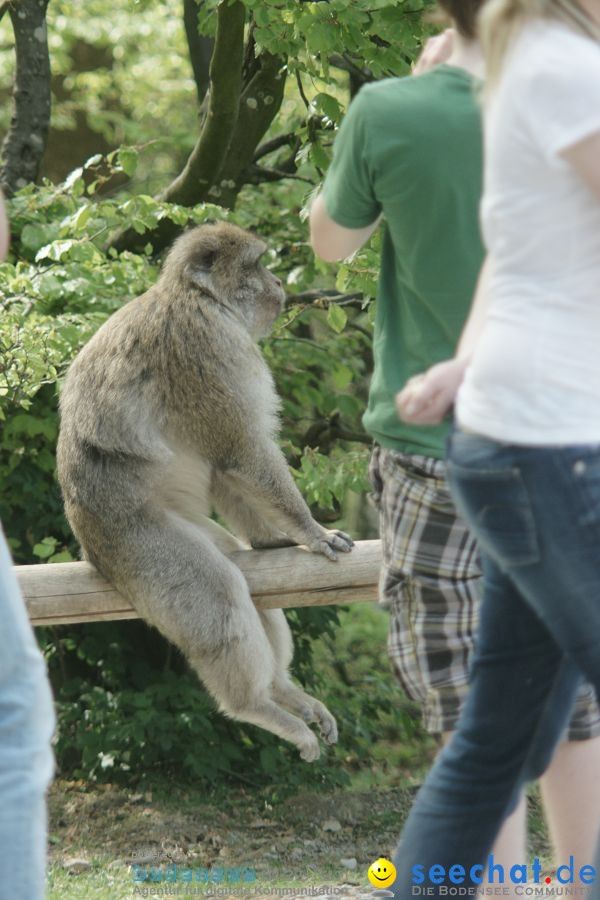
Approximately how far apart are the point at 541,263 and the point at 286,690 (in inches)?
99.4

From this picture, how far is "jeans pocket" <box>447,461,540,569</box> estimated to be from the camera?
1.93 metres

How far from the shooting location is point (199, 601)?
12.4 feet

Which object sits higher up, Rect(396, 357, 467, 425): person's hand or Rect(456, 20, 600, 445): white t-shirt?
Rect(456, 20, 600, 445): white t-shirt

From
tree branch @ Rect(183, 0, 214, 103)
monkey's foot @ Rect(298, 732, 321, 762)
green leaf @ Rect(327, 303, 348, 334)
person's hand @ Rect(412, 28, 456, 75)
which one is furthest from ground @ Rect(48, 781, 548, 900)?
tree branch @ Rect(183, 0, 214, 103)

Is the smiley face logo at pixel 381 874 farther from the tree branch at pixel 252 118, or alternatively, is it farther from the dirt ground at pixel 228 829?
the tree branch at pixel 252 118

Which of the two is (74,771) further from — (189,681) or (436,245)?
(436,245)

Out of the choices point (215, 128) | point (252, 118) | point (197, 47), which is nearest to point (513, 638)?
point (215, 128)

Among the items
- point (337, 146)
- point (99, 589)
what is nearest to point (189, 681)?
point (99, 589)

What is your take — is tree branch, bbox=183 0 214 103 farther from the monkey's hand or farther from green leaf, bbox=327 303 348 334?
the monkey's hand

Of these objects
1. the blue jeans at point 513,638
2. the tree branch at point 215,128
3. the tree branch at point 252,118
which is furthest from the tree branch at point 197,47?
the blue jeans at point 513,638

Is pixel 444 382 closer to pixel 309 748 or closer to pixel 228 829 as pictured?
pixel 309 748

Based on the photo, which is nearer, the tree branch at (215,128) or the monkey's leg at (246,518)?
the monkey's leg at (246,518)

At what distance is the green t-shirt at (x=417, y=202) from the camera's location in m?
2.33

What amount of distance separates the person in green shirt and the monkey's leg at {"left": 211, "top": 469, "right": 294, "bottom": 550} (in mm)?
Answer: 1448
